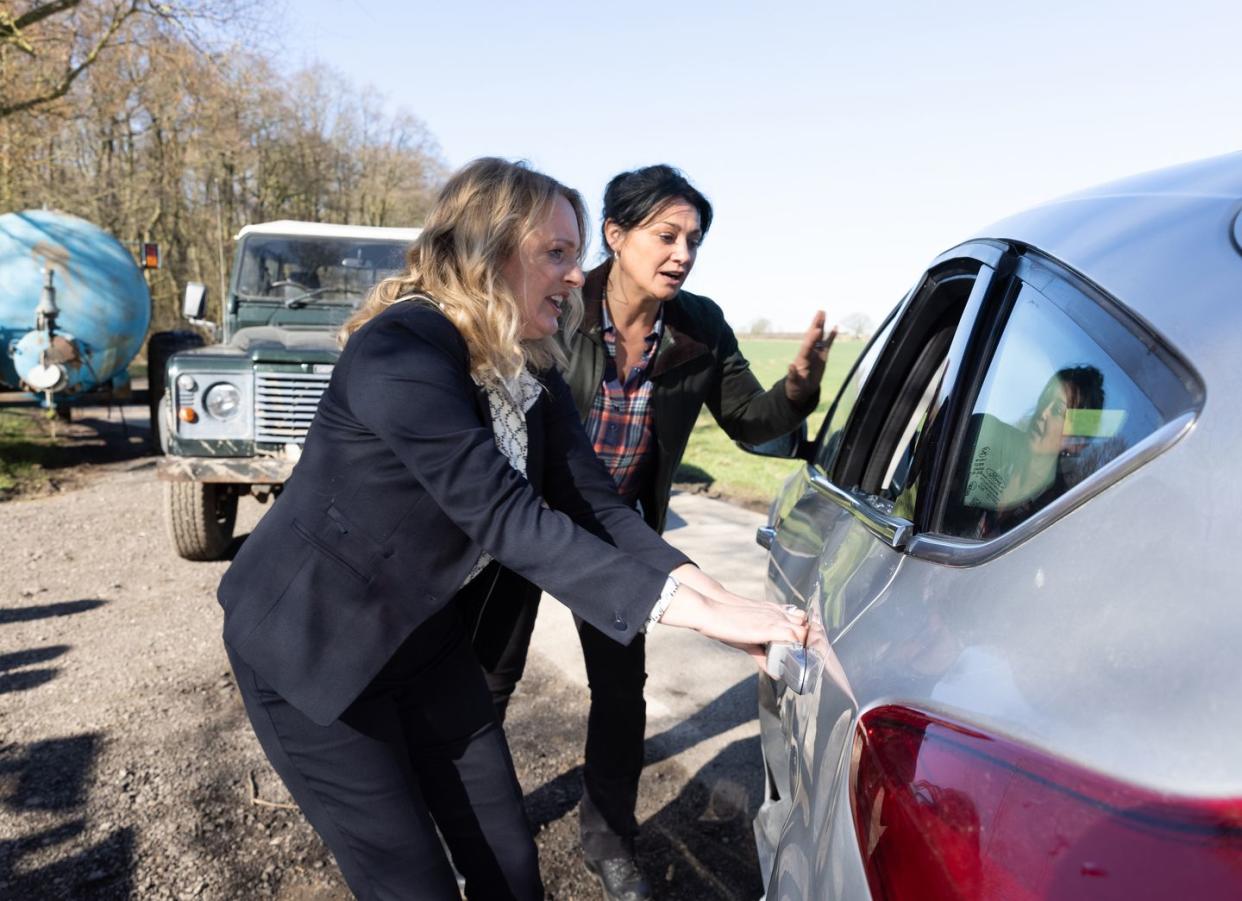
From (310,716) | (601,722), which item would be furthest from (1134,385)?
(601,722)

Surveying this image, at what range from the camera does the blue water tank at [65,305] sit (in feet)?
30.5

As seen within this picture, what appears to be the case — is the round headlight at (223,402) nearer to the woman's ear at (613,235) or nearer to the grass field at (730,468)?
the grass field at (730,468)

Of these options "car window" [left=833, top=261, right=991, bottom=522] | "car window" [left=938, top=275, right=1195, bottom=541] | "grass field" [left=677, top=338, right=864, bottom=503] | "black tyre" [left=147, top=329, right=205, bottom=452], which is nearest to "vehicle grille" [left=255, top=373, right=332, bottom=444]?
"grass field" [left=677, top=338, right=864, bottom=503]

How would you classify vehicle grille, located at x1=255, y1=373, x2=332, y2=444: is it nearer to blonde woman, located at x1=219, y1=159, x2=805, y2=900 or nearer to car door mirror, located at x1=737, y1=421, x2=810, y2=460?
car door mirror, located at x1=737, y1=421, x2=810, y2=460

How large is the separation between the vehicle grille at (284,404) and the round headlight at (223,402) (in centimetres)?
13

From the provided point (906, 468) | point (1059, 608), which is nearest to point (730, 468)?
point (906, 468)

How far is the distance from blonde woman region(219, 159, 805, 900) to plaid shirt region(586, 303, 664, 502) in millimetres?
769

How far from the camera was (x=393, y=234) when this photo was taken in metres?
7.65

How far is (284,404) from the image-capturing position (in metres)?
6.00

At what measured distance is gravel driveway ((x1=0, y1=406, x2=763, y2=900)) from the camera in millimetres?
2943

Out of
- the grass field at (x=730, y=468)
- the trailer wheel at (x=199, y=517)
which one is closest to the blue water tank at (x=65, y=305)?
the trailer wheel at (x=199, y=517)

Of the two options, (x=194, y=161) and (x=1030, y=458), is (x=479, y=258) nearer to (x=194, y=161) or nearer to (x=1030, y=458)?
(x=1030, y=458)

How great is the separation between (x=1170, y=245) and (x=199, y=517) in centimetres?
612

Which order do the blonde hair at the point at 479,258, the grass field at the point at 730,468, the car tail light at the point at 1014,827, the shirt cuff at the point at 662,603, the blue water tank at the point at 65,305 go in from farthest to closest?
1. the grass field at the point at 730,468
2. the blue water tank at the point at 65,305
3. the blonde hair at the point at 479,258
4. the shirt cuff at the point at 662,603
5. the car tail light at the point at 1014,827
